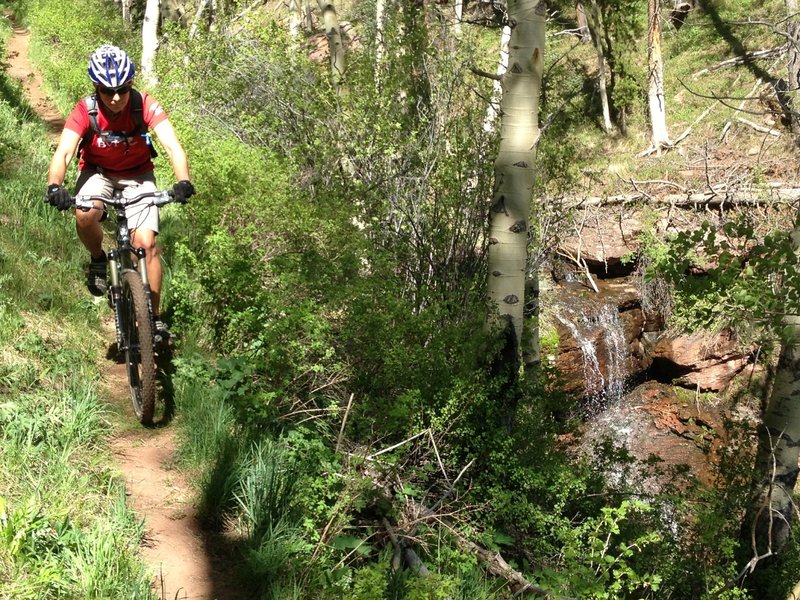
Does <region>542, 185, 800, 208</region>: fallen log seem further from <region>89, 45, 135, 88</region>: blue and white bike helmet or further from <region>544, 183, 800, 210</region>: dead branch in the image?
<region>89, 45, 135, 88</region>: blue and white bike helmet

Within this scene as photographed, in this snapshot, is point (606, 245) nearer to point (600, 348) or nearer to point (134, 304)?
point (600, 348)

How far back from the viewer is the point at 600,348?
13234mm

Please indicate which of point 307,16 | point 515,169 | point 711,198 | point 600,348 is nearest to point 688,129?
point 711,198

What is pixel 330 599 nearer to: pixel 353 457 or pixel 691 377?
pixel 353 457

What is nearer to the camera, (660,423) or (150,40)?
(660,423)

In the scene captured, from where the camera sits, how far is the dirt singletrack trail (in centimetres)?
362

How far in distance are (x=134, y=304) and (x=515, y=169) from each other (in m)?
2.94

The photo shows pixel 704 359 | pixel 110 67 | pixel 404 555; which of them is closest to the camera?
pixel 404 555

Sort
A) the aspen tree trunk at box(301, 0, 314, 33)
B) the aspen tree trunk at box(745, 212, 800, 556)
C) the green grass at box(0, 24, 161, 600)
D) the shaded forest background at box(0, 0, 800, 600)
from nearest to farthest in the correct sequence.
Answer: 1. the green grass at box(0, 24, 161, 600)
2. the shaded forest background at box(0, 0, 800, 600)
3. the aspen tree trunk at box(745, 212, 800, 556)
4. the aspen tree trunk at box(301, 0, 314, 33)

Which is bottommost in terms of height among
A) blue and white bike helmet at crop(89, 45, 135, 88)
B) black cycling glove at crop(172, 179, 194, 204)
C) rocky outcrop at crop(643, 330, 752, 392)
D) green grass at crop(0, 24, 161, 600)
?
rocky outcrop at crop(643, 330, 752, 392)

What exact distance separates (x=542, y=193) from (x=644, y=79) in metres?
16.3

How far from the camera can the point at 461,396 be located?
5238 mm

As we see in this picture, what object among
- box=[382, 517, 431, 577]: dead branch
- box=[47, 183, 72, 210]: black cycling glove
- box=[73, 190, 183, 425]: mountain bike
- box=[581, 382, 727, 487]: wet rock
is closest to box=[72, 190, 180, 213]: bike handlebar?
box=[73, 190, 183, 425]: mountain bike

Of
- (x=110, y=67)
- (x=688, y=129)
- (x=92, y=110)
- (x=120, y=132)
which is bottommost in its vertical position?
(x=120, y=132)
